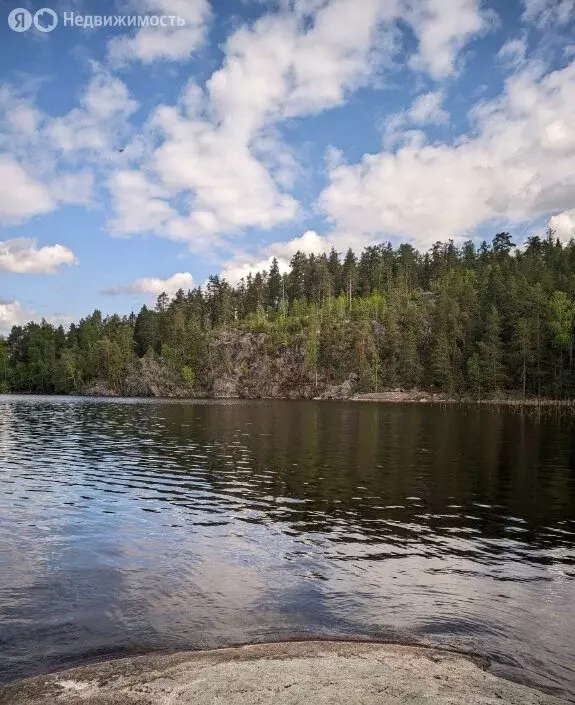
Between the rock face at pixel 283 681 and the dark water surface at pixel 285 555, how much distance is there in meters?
1.43

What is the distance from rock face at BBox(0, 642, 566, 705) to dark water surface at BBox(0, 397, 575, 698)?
1430 millimetres

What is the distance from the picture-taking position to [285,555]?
21.2 meters

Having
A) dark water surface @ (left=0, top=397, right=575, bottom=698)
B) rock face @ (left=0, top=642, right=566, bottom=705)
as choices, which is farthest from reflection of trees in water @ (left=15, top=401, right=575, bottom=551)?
rock face @ (left=0, top=642, right=566, bottom=705)

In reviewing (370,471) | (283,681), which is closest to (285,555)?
(283,681)

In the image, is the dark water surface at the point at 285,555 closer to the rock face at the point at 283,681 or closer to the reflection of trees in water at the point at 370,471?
the reflection of trees in water at the point at 370,471

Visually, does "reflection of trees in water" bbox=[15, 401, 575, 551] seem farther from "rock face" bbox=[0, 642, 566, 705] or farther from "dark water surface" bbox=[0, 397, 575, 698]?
"rock face" bbox=[0, 642, 566, 705]

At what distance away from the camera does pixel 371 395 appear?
176 m

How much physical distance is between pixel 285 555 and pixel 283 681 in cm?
1072

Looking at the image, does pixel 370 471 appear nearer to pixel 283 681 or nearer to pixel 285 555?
pixel 285 555

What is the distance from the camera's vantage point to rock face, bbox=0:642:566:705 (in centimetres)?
1007

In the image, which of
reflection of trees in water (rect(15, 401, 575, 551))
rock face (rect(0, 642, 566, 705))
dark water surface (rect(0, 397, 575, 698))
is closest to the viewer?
rock face (rect(0, 642, 566, 705))

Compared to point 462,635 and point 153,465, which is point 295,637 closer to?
point 462,635

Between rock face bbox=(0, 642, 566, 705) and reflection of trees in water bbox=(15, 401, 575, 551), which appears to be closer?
rock face bbox=(0, 642, 566, 705)

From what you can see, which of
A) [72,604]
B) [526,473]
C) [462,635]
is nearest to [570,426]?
[526,473]
